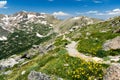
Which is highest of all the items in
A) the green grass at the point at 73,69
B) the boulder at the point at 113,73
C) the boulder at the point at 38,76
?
the boulder at the point at 113,73

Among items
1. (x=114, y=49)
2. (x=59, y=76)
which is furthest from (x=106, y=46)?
(x=59, y=76)

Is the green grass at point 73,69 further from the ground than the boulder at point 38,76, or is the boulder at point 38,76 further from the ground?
the green grass at point 73,69

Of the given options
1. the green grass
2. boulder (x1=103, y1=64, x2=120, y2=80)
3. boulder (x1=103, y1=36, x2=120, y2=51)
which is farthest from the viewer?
boulder (x1=103, y1=36, x2=120, y2=51)

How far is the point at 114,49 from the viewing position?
1713 inches

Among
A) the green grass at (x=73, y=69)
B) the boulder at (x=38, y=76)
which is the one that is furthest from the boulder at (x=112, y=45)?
the boulder at (x=38, y=76)

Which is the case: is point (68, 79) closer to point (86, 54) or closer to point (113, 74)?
point (113, 74)

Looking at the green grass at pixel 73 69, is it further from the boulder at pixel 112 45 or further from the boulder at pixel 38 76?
the boulder at pixel 112 45

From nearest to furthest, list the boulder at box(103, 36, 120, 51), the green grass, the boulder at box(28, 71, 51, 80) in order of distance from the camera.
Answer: the green grass → the boulder at box(28, 71, 51, 80) → the boulder at box(103, 36, 120, 51)

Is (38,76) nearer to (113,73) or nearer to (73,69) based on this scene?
(73,69)

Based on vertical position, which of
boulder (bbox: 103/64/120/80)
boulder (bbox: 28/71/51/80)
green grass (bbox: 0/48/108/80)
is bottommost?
boulder (bbox: 28/71/51/80)

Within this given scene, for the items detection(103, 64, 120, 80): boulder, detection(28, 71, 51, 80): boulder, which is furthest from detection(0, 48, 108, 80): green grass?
detection(103, 64, 120, 80): boulder

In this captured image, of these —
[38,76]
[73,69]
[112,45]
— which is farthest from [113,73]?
[112,45]

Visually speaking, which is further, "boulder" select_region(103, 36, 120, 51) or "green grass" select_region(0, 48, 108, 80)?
"boulder" select_region(103, 36, 120, 51)

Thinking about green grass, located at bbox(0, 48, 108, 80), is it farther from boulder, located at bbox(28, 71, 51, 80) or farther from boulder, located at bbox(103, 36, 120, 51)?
boulder, located at bbox(103, 36, 120, 51)
